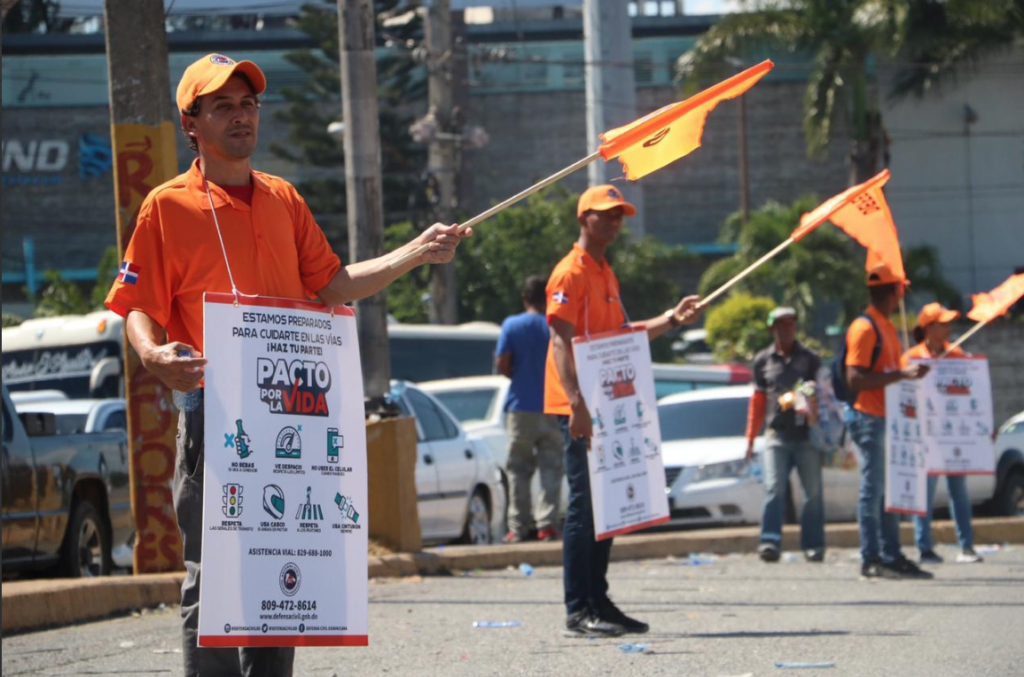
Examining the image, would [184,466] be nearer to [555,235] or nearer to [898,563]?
[898,563]

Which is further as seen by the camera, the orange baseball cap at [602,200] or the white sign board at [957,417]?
the white sign board at [957,417]

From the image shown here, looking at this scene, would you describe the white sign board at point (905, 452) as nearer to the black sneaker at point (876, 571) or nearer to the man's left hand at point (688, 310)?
the black sneaker at point (876, 571)

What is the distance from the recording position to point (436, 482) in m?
13.8

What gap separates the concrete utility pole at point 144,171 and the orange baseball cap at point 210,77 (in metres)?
4.68

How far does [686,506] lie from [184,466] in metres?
10.8

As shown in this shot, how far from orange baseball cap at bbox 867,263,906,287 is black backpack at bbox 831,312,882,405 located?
0.24 meters

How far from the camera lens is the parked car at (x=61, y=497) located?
33.6 feet

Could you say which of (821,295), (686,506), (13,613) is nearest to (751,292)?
(821,295)

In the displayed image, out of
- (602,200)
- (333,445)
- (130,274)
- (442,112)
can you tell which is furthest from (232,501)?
(442,112)

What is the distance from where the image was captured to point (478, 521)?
→ 14773 mm

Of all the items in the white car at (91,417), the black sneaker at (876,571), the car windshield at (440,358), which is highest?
the car windshield at (440,358)

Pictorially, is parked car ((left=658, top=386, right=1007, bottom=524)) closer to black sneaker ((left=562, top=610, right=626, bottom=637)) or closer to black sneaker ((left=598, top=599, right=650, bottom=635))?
black sneaker ((left=598, top=599, right=650, bottom=635))

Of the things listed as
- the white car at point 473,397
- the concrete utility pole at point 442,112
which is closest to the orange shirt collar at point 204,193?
the white car at point 473,397

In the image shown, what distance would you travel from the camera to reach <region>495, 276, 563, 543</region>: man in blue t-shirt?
44.8 feet
